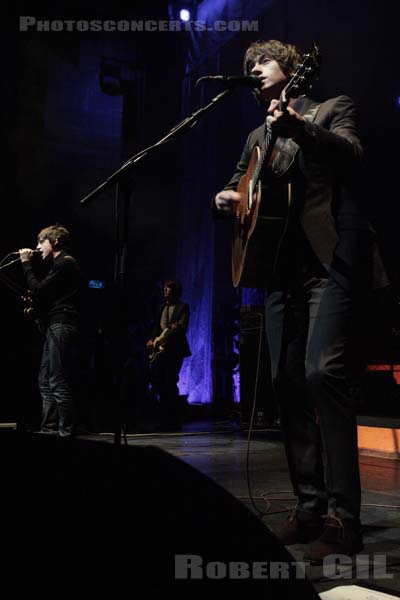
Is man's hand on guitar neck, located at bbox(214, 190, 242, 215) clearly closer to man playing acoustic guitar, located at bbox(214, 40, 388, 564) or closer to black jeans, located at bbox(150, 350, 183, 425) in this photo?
man playing acoustic guitar, located at bbox(214, 40, 388, 564)

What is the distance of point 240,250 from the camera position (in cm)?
239

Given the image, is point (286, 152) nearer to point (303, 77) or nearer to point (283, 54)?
point (303, 77)

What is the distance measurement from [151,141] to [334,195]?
36.9 ft

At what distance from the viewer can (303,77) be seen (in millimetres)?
1987

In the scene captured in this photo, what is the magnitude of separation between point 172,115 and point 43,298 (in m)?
8.47

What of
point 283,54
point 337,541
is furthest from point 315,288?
point 283,54

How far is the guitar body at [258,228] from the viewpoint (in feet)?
7.01

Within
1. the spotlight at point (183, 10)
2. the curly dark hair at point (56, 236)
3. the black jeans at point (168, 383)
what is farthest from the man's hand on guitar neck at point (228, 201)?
the spotlight at point (183, 10)

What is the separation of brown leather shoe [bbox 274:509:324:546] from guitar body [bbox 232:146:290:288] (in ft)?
3.00

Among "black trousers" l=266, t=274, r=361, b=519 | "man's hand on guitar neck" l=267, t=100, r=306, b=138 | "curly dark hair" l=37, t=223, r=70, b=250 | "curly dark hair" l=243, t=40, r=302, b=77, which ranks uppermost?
"curly dark hair" l=243, t=40, r=302, b=77

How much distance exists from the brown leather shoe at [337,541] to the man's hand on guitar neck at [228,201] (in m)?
1.33

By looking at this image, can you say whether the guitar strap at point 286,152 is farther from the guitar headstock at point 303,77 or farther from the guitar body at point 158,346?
the guitar body at point 158,346

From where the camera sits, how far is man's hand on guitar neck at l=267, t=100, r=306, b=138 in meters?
1.83

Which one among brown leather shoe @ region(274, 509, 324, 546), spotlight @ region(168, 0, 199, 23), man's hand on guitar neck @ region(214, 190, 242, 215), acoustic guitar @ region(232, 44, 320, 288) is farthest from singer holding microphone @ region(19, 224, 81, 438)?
spotlight @ region(168, 0, 199, 23)
